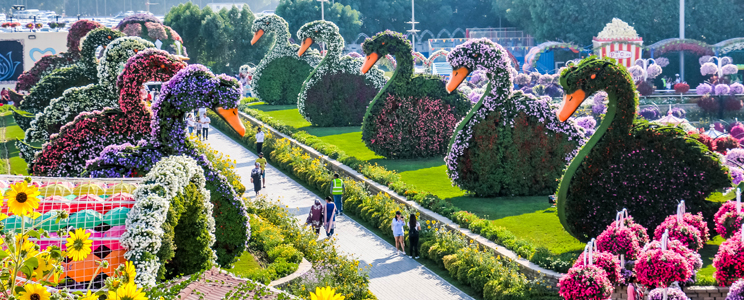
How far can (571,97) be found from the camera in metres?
16.0

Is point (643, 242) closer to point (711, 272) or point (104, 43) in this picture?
point (711, 272)

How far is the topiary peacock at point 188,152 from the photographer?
13.4 m

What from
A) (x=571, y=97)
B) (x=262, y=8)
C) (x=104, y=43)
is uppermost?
(x=262, y=8)

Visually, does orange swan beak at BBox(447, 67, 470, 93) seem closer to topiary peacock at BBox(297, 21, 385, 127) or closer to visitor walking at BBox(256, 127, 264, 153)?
visitor walking at BBox(256, 127, 264, 153)

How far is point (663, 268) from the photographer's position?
11.9m

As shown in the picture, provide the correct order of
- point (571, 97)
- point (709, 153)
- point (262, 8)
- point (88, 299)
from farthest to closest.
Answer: point (262, 8) → point (571, 97) → point (709, 153) → point (88, 299)

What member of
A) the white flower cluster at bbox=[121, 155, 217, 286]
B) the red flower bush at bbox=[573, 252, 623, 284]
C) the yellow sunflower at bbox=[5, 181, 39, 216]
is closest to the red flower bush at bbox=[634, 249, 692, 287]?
the red flower bush at bbox=[573, 252, 623, 284]

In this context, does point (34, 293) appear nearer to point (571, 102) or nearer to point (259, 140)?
point (571, 102)

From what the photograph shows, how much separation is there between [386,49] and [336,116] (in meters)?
6.86

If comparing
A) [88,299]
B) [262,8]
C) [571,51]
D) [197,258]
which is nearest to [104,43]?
[197,258]

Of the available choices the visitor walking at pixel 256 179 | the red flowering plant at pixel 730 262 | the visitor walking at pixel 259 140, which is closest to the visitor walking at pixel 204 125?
the visitor walking at pixel 259 140

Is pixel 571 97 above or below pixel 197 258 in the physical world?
above

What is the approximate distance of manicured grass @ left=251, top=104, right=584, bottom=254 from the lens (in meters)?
16.2

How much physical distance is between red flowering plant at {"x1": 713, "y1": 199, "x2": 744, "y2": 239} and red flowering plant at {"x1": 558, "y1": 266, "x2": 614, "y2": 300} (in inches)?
134
